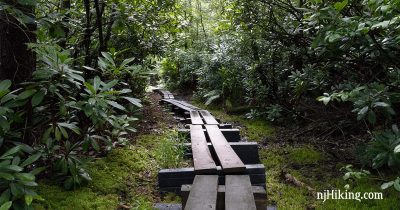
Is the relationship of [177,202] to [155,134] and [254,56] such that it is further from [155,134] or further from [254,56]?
[254,56]

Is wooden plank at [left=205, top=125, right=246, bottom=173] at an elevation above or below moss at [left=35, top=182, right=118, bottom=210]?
above

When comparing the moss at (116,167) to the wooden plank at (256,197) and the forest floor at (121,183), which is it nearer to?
the forest floor at (121,183)

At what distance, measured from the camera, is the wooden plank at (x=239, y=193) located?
2754mm

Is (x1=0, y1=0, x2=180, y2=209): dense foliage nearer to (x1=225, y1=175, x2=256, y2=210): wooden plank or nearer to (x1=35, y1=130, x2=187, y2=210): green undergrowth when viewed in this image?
(x1=35, y1=130, x2=187, y2=210): green undergrowth

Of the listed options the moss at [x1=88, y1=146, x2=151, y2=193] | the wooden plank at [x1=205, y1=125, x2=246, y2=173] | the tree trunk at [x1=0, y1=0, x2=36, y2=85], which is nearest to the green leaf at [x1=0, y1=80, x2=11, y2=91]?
the tree trunk at [x1=0, y1=0, x2=36, y2=85]

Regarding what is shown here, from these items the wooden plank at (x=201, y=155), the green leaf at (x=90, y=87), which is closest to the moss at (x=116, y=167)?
the wooden plank at (x=201, y=155)

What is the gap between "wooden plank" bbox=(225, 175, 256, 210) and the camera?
2.75 meters

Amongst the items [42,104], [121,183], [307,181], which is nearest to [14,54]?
[42,104]

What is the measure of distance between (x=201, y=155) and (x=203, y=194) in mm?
1176

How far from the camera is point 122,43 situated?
7.22 metres

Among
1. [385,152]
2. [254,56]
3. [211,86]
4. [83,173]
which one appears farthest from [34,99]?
[211,86]

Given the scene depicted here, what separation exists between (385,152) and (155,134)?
417cm

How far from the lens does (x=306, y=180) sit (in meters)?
4.39

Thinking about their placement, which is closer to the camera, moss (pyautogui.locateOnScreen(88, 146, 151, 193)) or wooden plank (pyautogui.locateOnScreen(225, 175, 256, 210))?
wooden plank (pyautogui.locateOnScreen(225, 175, 256, 210))
